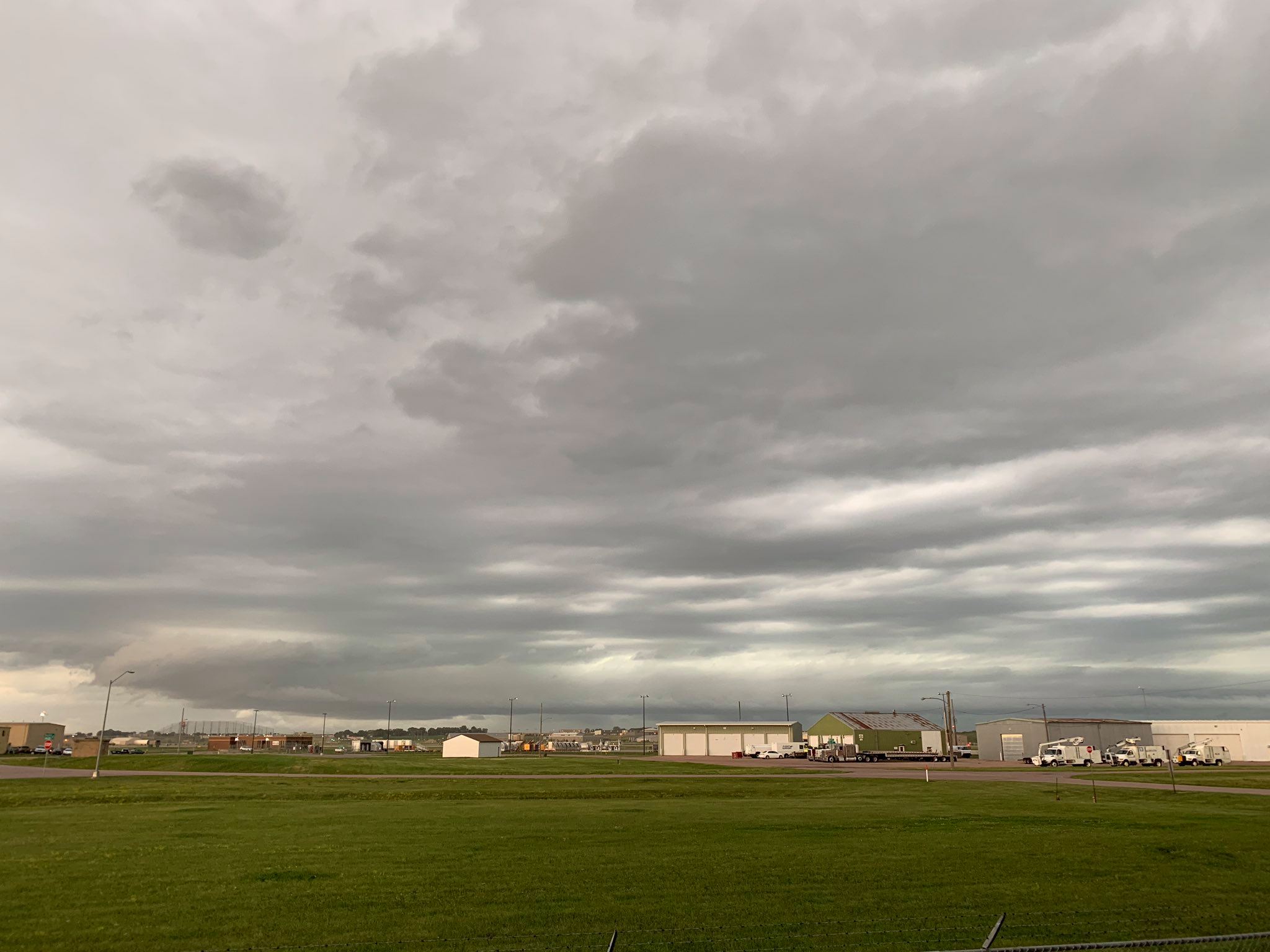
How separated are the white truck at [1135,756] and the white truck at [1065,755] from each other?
3.00 metres

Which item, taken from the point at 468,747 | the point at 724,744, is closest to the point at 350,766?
the point at 468,747

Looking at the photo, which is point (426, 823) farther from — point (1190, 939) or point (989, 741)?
point (989, 741)

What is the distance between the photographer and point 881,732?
476 ft

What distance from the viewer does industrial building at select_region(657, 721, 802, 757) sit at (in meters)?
162

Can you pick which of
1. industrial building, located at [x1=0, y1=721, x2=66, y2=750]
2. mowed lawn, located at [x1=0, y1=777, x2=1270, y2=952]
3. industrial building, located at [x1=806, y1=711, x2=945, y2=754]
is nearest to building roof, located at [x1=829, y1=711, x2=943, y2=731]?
industrial building, located at [x1=806, y1=711, x2=945, y2=754]

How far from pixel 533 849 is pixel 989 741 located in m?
140

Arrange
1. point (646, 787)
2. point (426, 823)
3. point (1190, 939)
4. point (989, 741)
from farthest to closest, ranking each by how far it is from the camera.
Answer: point (989, 741) < point (646, 787) < point (426, 823) < point (1190, 939)

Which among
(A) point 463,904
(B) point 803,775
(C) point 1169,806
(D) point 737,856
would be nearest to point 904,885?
(D) point 737,856

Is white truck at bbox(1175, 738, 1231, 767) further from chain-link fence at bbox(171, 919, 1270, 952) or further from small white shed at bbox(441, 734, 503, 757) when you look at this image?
chain-link fence at bbox(171, 919, 1270, 952)

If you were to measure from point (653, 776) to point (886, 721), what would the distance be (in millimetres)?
79996

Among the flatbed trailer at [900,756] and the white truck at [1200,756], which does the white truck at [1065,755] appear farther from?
the flatbed trailer at [900,756]

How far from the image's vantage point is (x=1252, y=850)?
31688 mm

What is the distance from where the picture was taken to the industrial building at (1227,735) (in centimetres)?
13950

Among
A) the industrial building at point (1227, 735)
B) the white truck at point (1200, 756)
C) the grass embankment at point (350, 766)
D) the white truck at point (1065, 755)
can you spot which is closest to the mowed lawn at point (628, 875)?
the grass embankment at point (350, 766)
